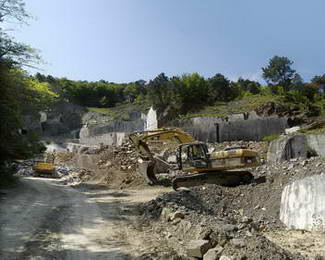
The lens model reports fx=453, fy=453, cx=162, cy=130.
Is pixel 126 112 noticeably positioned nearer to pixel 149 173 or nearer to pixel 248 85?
pixel 248 85

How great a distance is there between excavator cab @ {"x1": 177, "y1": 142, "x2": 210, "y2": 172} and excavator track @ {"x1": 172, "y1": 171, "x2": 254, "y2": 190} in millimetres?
406

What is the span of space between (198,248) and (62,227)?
3.99 m

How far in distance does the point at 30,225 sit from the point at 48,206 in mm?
3582

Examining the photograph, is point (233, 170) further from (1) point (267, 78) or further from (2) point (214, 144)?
(1) point (267, 78)

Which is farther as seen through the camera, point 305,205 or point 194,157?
point 194,157

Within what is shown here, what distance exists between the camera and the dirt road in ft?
26.8

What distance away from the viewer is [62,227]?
10.4 meters

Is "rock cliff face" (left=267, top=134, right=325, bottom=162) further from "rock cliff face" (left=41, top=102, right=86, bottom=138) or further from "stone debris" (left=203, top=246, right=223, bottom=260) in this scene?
"rock cliff face" (left=41, top=102, right=86, bottom=138)

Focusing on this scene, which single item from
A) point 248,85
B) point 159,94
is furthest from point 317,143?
point 248,85

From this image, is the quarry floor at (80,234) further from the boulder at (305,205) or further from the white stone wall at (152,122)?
the white stone wall at (152,122)

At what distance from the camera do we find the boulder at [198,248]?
7676 millimetres

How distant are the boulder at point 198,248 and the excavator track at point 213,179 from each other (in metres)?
9.84

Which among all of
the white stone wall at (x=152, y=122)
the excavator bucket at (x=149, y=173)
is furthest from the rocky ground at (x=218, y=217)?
the white stone wall at (x=152, y=122)

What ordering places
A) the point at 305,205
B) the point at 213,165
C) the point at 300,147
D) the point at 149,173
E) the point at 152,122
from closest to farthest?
the point at 305,205
the point at 213,165
the point at 300,147
the point at 149,173
the point at 152,122
